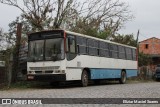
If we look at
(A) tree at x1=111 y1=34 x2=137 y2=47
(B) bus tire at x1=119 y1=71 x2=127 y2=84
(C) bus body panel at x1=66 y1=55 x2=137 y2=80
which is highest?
(A) tree at x1=111 y1=34 x2=137 y2=47

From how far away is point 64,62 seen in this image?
853 inches

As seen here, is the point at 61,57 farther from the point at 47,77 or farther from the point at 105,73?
the point at 105,73

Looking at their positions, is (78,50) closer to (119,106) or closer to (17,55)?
(17,55)

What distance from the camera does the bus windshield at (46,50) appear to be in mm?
21797

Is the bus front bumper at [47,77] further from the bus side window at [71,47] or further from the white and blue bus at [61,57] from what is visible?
the bus side window at [71,47]

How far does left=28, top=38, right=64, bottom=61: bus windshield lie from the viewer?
858 inches

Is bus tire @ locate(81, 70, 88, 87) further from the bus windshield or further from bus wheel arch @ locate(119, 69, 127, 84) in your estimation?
bus wheel arch @ locate(119, 69, 127, 84)

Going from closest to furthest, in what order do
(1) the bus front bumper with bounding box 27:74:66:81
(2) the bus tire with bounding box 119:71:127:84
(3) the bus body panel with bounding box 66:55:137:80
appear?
(1) the bus front bumper with bounding box 27:74:66:81 → (3) the bus body panel with bounding box 66:55:137:80 → (2) the bus tire with bounding box 119:71:127:84

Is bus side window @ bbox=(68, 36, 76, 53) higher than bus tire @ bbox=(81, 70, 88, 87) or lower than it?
higher

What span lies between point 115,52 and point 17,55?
8.13 m

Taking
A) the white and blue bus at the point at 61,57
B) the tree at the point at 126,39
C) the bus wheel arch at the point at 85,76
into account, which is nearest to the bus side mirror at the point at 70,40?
the white and blue bus at the point at 61,57

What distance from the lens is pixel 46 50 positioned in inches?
872

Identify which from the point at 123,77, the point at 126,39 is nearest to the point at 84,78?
the point at 123,77


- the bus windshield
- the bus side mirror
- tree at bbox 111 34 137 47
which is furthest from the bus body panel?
tree at bbox 111 34 137 47
